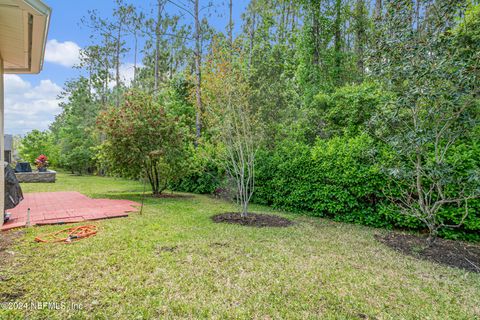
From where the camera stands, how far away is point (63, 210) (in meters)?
6.60

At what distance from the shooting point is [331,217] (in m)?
6.87

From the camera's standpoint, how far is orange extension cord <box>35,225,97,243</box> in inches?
172

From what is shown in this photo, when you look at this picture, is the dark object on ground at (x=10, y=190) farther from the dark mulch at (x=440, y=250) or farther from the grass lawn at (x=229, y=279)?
the dark mulch at (x=440, y=250)

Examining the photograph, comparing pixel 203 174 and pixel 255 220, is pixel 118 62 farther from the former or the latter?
pixel 255 220

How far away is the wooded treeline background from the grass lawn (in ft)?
5.26

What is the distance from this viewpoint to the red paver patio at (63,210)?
5545 millimetres

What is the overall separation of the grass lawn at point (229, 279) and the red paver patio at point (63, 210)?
2.23ft

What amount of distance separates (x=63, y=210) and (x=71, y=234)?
243cm

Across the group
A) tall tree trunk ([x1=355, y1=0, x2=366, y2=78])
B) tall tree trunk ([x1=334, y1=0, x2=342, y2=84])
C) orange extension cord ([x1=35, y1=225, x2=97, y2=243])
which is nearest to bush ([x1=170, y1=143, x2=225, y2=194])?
orange extension cord ([x1=35, y1=225, x2=97, y2=243])

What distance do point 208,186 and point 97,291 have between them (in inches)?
318

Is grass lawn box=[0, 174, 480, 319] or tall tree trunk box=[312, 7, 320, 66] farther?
tall tree trunk box=[312, 7, 320, 66]

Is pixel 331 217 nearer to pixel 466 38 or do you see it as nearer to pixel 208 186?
pixel 466 38

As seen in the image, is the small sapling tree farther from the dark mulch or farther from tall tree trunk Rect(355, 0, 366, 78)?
tall tree trunk Rect(355, 0, 366, 78)

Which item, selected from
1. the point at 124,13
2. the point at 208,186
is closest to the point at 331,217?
the point at 208,186
